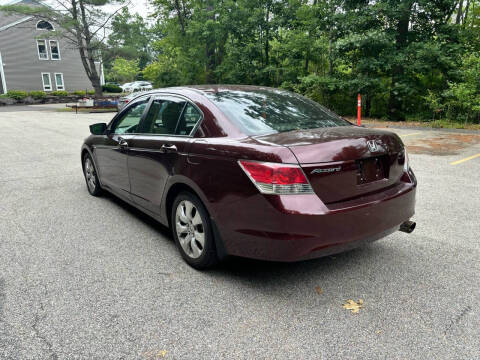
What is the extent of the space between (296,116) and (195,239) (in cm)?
144

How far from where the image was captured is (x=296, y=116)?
3617 mm

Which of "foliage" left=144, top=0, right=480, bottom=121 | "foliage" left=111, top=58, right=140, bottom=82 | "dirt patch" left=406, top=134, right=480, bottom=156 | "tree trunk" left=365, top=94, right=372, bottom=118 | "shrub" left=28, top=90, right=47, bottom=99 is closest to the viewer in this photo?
"dirt patch" left=406, top=134, right=480, bottom=156

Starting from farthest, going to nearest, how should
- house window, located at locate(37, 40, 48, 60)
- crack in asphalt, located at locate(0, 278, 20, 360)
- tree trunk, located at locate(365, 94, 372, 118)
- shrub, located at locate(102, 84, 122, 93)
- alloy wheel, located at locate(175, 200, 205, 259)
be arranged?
shrub, located at locate(102, 84, 122, 93), house window, located at locate(37, 40, 48, 60), tree trunk, located at locate(365, 94, 372, 118), alloy wheel, located at locate(175, 200, 205, 259), crack in asphalt, located at locate(0, 278, 20, 360)

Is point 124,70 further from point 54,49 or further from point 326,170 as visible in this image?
point 326,170

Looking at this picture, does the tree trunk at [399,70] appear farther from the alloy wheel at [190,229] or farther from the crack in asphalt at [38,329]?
the crack in asphalt at [38,329]

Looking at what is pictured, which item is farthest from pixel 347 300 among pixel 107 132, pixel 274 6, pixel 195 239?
pixel 274 6

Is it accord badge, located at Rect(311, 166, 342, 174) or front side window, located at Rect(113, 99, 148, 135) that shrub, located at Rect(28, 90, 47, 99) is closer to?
front side window, located at Rect(113, 99, 148, 135)

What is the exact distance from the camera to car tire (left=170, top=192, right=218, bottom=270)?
3213 millimetres

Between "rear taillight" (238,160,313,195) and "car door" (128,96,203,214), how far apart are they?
0.93 m

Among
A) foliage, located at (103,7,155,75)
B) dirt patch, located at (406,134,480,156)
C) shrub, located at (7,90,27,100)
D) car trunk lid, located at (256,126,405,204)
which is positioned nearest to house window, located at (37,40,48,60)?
shrub, located at (7,90,27,100)

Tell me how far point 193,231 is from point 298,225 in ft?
3.58

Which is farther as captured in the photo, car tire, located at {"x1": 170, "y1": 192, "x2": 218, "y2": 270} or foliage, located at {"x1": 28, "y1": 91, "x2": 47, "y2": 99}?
foliage, located at {"x1": 28, "y1": 91, "x2": 47, "y2": 99}

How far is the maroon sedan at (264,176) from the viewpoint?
272cm

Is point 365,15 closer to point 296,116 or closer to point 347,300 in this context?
point 296,116
